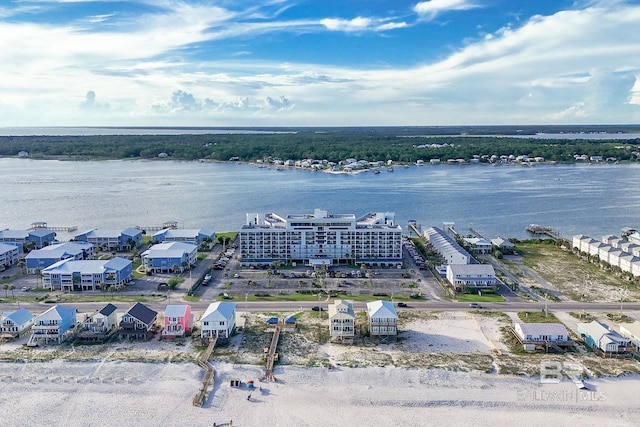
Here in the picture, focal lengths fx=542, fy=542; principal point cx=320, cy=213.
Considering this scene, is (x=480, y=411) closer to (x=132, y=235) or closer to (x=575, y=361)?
(x=575, y=361)

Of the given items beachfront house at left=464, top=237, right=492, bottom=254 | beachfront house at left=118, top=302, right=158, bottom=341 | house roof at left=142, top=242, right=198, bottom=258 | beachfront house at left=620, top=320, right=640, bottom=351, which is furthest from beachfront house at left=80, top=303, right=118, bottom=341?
beachfront house at left=464, top=237, right=492, bottom=254

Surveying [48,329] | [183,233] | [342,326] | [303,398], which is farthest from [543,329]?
[183,233]

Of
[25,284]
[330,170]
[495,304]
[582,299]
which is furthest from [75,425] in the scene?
[330,170]

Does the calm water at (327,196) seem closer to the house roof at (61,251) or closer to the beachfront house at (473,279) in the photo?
the house roof at (61,251)

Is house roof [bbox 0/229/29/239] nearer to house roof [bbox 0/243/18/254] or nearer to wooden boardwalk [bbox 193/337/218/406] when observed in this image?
house roof [bbox 0/243/18/254]

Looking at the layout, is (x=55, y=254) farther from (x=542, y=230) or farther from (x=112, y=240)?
(x=542, y=230)

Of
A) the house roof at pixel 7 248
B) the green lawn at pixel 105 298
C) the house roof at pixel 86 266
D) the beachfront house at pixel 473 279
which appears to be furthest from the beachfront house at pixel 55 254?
the beachfront house at pixel 473 279
